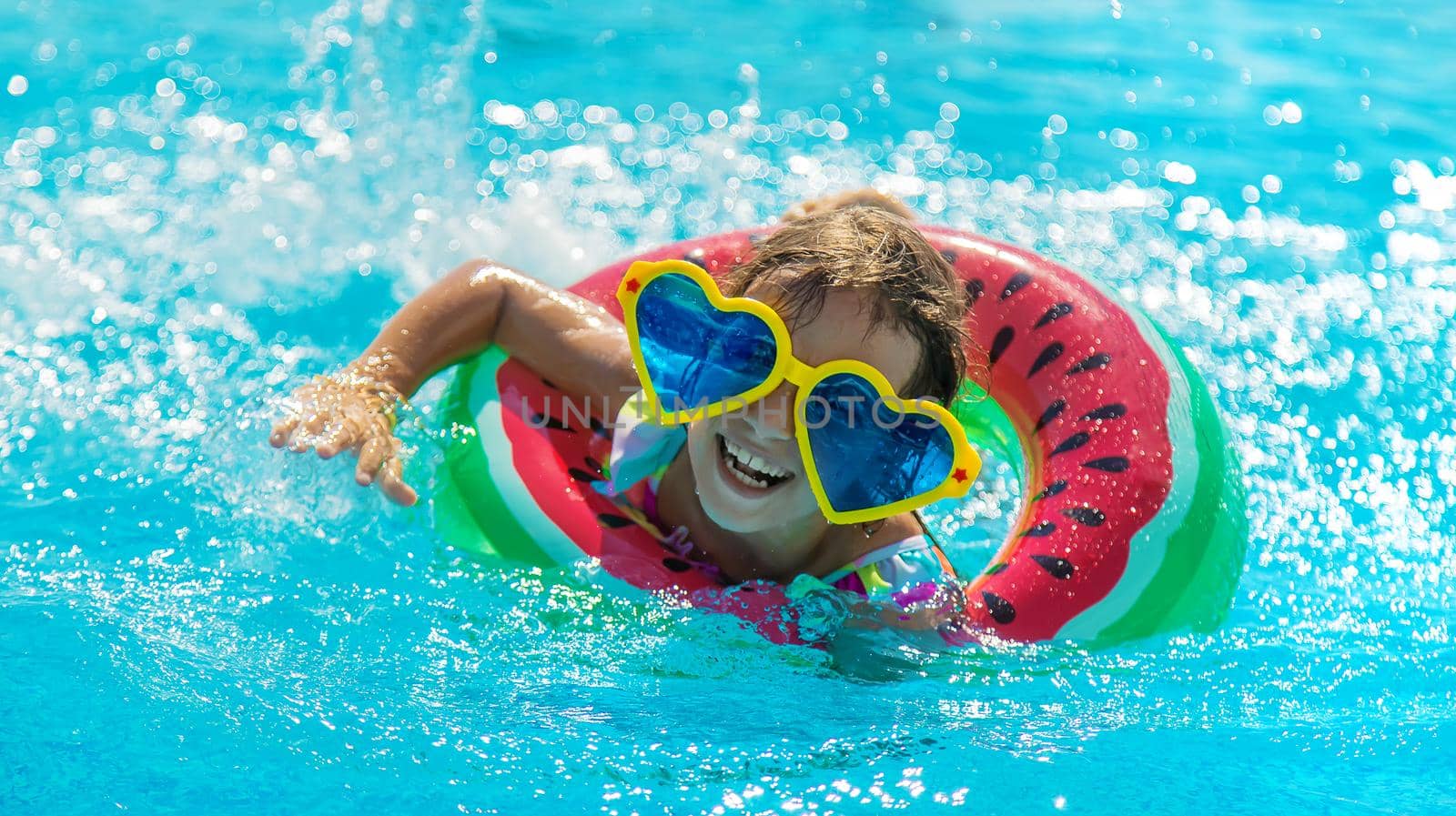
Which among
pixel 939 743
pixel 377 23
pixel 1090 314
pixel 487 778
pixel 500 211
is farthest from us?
pixel 377 23

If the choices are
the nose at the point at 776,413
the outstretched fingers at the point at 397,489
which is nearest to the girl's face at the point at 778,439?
the nose at the point at 776,413

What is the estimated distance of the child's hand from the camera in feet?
8.62

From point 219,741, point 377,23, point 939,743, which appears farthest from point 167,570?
point 377,23

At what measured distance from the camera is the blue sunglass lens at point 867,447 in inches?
95.5

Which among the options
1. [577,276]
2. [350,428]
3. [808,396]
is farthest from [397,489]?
[577,276]

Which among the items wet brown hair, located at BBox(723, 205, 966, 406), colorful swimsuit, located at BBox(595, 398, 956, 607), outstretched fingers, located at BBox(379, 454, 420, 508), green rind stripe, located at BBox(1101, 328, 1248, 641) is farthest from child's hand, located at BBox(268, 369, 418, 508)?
green rind stripe, located at BBox(1101, 328, 1248, 641)

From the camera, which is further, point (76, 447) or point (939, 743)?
point (76, 447)

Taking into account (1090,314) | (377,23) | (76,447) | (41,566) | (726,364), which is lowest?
(41,566)

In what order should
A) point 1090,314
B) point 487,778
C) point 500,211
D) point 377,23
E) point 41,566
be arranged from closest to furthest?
1. point 487,778
2. point 41,566
3. point 1090,314
4. point 500,211
5. point 377,23

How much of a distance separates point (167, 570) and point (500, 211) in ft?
7.82

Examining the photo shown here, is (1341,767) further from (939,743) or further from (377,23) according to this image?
(377,23)

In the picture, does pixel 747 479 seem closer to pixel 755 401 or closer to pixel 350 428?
pixel 755 401

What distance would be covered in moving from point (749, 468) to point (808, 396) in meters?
0.26

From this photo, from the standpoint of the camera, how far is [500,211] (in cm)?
501
